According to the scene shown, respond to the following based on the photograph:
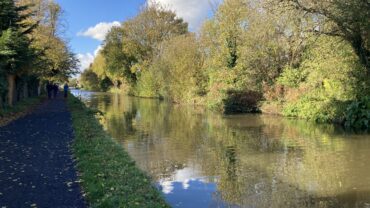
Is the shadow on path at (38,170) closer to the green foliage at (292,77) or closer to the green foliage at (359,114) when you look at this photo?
the green foliage at (359,114)

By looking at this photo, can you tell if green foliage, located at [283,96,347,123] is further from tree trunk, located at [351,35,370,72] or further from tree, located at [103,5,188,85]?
tree, located at [103,5,188,85]

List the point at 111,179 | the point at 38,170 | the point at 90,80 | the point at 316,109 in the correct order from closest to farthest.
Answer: the point at 111,179, the point at 38,170, the point at 316,109, the point at 90,80

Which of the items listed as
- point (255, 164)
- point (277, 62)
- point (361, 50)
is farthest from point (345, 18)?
point (277, 62)

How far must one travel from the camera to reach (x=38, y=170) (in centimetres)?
991

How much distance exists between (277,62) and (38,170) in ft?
86.3

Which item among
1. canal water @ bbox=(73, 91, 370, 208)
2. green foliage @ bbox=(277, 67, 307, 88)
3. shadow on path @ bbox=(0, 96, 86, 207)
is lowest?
canal water @ bbox=(73, 91, 370, 208)

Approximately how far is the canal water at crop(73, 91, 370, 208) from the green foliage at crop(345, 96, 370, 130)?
918 mm

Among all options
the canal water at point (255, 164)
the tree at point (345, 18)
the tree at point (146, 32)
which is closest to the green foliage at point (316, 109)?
the canal water at point (255, 164)

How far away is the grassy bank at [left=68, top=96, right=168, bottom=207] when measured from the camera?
24.1ft

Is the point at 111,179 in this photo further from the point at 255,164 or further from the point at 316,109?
the point at 316,109

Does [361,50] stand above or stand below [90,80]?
below

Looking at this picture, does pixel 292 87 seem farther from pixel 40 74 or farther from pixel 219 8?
pixel 40 74

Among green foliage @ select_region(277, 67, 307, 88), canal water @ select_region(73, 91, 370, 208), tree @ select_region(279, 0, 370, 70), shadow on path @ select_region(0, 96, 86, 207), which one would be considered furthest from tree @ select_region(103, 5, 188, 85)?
shadow on path @ select_region(0, 96, 86, 207)

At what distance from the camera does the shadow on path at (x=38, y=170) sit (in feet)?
25.1
